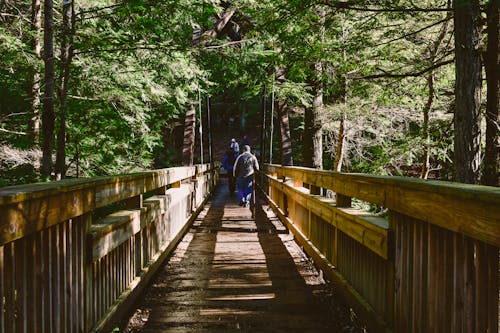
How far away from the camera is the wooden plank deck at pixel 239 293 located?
400 cm

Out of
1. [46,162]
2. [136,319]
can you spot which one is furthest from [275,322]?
[46,162]

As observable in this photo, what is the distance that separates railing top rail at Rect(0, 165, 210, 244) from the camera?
200cm

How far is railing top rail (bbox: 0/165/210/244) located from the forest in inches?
159

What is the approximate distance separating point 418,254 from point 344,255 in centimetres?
174

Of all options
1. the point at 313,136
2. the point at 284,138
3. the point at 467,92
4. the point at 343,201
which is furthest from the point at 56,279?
the point at 284,138

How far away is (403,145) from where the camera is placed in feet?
35.0

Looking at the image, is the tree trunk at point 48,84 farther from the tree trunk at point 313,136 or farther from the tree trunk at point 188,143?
the tree trunk at point 188,143

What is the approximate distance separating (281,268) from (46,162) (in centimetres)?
444

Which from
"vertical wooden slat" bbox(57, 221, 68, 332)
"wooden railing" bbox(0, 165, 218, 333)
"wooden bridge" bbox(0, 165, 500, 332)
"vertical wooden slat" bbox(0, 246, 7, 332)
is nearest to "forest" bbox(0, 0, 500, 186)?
"wooden bridge" bbox(0, 165, 500, 332)

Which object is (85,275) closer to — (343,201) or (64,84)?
(343,201)

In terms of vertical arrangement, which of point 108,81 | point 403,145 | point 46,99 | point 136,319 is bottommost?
point 136,319

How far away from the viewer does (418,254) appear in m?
2.74

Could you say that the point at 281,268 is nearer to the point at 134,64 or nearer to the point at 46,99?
the point at 46,99

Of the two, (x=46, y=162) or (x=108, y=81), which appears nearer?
(x=46, y=162)
